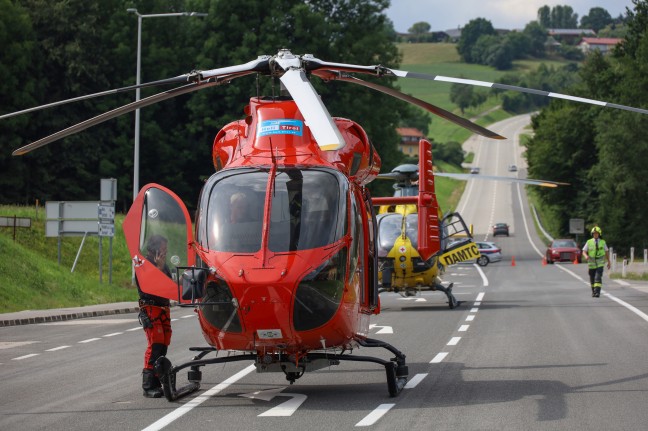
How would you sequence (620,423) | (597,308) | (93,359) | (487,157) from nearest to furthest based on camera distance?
(620,423), (93,359), (597,308), (487,157)

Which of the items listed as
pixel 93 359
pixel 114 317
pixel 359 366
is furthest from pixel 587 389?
pixel 114 317

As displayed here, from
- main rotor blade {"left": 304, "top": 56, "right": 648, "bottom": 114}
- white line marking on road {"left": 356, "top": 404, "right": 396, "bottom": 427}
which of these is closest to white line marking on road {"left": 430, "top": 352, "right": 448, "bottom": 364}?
white line marking on road {"left": 356, "top": 404, "right": 396, "bottom": 427}

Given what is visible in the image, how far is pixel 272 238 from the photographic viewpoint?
444 inches

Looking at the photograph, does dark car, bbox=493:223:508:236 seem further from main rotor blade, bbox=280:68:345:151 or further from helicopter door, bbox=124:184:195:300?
main rotor blade, bbox=280:68:345:151

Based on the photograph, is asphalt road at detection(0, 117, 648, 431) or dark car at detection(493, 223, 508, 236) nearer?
asphalt road at detection(0, 117, 648, 431)

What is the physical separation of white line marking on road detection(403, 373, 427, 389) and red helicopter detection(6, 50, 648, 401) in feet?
0.88

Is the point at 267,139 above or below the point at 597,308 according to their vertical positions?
above

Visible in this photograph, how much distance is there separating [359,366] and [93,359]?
13.1ft

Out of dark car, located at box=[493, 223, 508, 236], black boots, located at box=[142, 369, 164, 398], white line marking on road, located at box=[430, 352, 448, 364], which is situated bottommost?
dark car, located at box=[493, 223, 508, 236]

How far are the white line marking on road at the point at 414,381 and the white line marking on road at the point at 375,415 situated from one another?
60.3 inches

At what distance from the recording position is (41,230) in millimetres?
42156

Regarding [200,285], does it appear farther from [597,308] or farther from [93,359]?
[597,308]

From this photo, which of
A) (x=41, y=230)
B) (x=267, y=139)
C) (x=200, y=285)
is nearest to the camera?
(x=200, y=285)

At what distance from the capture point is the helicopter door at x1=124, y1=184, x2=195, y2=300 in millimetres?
11961
